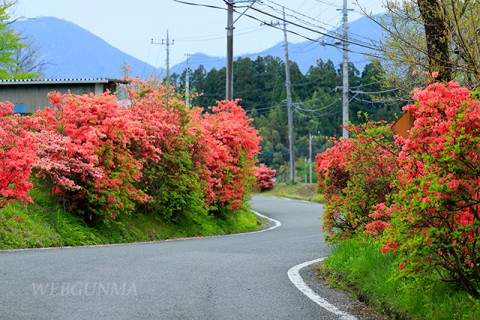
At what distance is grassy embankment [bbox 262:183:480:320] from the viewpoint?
7070mm

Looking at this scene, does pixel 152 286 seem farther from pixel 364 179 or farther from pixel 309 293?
pixel 364 179

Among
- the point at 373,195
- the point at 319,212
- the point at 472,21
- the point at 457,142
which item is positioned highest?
the point at 472,21

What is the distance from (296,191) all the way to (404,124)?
49405 mm

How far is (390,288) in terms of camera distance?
334 inches

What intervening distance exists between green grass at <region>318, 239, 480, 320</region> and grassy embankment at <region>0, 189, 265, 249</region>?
7494 mm

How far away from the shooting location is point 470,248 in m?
7.12

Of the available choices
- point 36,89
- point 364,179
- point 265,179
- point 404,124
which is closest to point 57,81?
point 36,89

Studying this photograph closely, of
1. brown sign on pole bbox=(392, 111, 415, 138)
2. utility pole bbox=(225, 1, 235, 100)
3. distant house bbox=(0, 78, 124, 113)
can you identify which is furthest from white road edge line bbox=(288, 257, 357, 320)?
distant house bbox=(0, 78, 124, 113)

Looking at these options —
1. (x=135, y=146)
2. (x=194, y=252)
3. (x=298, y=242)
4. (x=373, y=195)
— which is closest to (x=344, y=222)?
(x=373, y=195)

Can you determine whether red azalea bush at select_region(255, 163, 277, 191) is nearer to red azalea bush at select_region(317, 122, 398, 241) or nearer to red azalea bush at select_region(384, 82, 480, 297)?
red azalea bush at select_region(317, 122, 398, 241)

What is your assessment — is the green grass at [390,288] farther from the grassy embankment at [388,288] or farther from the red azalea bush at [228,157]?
the red azalea bush at [228,157]

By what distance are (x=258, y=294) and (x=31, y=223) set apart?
9.43 meters

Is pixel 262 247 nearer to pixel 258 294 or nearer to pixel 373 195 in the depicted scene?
pixel 373 195

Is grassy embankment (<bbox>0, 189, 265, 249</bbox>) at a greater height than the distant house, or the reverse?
the distant house
